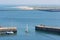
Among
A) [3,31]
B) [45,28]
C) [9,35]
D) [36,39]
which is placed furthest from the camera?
[45,28]

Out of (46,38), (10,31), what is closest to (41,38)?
(46,38)

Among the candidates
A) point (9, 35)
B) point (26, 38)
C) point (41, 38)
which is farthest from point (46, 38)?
point (9, 35)

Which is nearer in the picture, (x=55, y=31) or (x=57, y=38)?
(x=57, y=38)

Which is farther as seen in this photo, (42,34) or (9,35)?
(42,34)

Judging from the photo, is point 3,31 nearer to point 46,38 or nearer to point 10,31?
point 10,31

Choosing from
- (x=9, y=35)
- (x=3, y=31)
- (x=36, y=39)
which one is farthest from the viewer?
(x=3, y=31)

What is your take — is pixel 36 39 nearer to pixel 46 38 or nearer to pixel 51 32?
pixel 46 38

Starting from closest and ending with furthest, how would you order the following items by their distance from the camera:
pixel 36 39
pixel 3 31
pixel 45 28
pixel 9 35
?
pixel 36 39, pixel 9 35, pixel 3 31, pixel 45 28

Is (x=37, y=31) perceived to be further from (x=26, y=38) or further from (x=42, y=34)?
(x=26, y=38)
